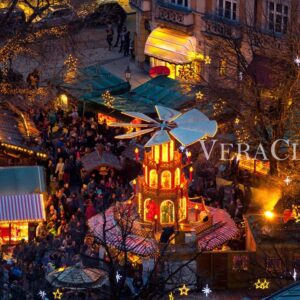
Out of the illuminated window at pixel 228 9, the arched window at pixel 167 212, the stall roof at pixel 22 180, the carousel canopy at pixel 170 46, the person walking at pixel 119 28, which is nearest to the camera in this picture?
the arched window at pixel 167 212

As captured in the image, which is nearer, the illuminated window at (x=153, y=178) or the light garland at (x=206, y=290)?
the light garland at (x=206, y=290)

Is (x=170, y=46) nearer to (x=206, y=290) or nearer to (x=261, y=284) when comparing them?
(x=261, y=284)

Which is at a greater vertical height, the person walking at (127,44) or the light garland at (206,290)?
the person walking at (127,44)

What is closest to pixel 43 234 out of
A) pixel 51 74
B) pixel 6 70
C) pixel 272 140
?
pixel 272 140

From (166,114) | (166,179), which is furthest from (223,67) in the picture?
(166,179)

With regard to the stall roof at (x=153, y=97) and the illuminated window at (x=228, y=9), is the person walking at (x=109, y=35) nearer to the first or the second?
the stall roof at (x=153, y=97)

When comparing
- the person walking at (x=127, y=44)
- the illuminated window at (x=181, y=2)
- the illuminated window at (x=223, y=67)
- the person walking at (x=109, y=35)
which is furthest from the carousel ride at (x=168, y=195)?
the person walking at (x=109, y=35)

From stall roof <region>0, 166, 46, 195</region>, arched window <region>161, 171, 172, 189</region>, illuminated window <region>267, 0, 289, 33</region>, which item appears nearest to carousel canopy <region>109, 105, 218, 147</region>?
arched window <region>161, 171, 172, 189</region>
